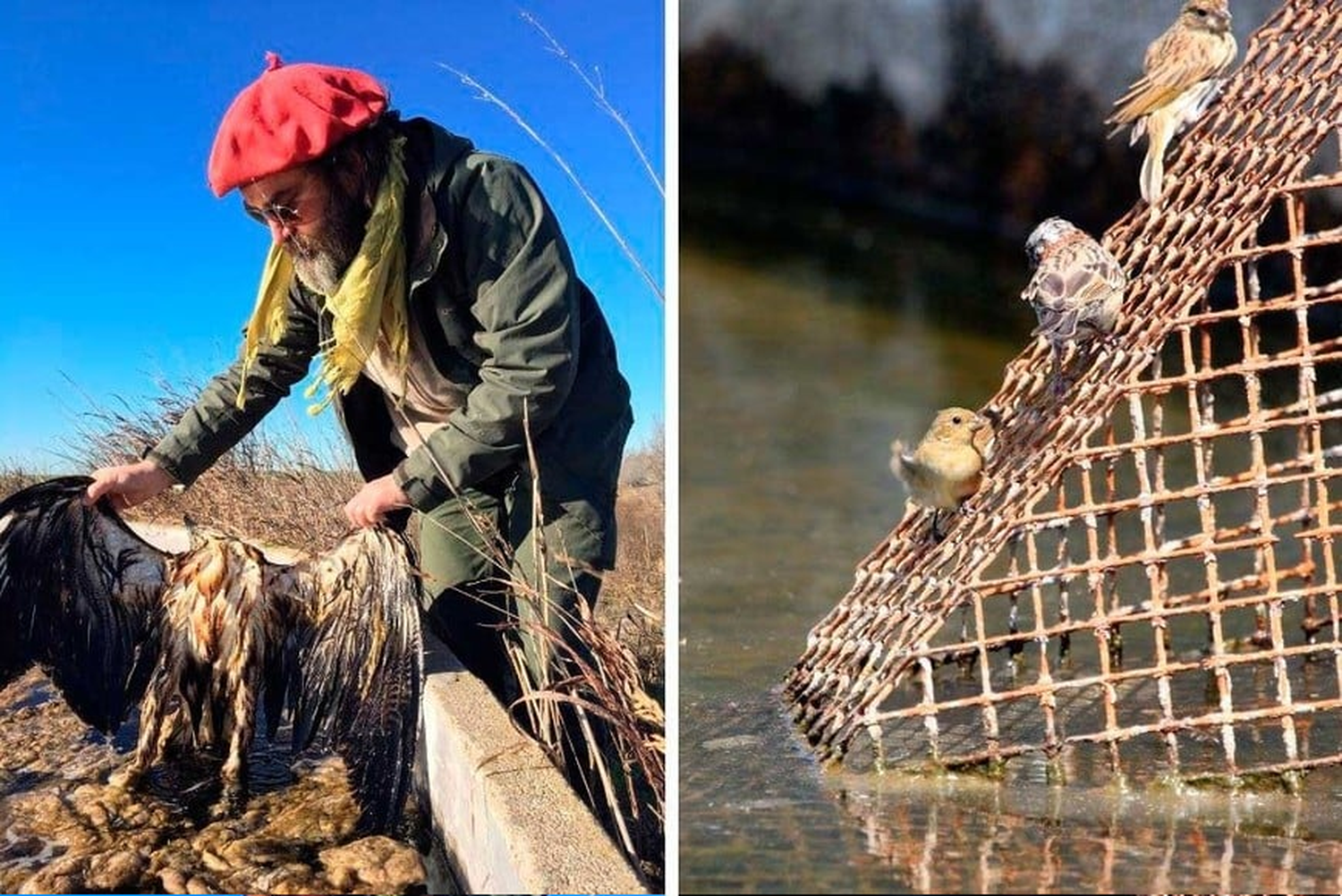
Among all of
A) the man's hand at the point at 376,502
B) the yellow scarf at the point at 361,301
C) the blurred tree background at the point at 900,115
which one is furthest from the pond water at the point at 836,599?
the yellow scarf at the point at 361,301

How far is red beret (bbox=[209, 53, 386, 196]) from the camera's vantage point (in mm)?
3207

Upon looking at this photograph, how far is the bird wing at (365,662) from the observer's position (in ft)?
10.9

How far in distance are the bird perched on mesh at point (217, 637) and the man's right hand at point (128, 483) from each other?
26mm

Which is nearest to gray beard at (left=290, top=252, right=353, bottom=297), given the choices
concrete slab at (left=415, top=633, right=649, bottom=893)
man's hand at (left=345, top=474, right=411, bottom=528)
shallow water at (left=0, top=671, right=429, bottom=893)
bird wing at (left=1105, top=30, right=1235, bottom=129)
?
man's hand at (left=345, top=474, right=411, bottom=528)

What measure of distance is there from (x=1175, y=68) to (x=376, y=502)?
181 centimetres

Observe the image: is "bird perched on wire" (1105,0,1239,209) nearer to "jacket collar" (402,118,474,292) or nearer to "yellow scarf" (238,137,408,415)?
"jacket collar" (402,118,474,292)

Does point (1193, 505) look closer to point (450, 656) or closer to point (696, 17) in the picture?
point (450, 656)

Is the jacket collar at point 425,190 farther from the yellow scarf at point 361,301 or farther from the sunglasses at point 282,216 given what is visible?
the sunglasses at point 282,216

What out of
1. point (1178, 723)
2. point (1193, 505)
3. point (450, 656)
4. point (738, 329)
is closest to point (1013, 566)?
point (1178, 723)

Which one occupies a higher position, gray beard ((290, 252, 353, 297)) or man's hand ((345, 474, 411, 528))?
gray beard ((290, 252, 353, 297))

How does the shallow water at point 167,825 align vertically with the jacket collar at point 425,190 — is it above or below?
below

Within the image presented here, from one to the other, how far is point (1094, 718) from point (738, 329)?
3.80 m

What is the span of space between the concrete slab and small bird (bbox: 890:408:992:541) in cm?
92

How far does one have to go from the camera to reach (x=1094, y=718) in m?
3.72
